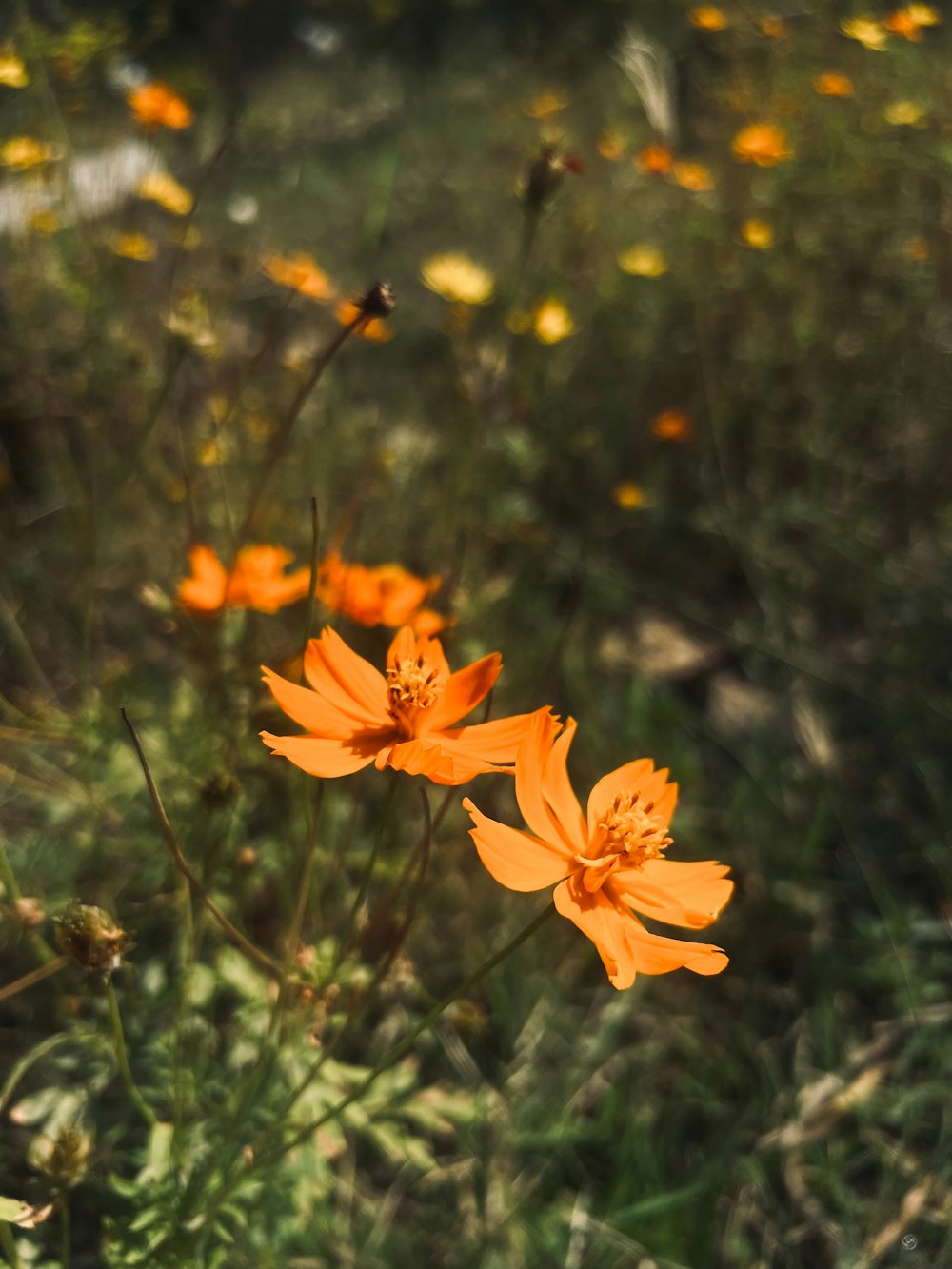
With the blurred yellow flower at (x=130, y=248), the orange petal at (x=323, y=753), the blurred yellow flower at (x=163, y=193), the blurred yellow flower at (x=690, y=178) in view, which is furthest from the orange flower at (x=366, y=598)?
the blurred yellow flower at (x=690, y=178)

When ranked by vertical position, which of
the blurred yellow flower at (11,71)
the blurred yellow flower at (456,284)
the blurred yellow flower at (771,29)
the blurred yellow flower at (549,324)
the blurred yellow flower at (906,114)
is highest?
the blurred yellow flower at (11,71)

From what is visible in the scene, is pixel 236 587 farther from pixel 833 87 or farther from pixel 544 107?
pixel 544 107

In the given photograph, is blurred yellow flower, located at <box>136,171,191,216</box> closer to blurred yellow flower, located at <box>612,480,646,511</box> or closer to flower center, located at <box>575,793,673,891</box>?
blurred yellow flower, located at <box>612,480,646,511</box>

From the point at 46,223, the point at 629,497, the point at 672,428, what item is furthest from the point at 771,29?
the point at 46,223

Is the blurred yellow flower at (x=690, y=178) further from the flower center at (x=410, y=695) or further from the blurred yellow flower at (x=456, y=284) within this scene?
the flower center at (x=410, y=695)

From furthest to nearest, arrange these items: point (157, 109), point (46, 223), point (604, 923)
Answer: point (46, 223)
point (157, 109)
point (604, 923)

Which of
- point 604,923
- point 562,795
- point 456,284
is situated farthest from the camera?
point 456,284

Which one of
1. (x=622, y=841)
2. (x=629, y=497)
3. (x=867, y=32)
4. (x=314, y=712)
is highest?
(x=867, y=32)
